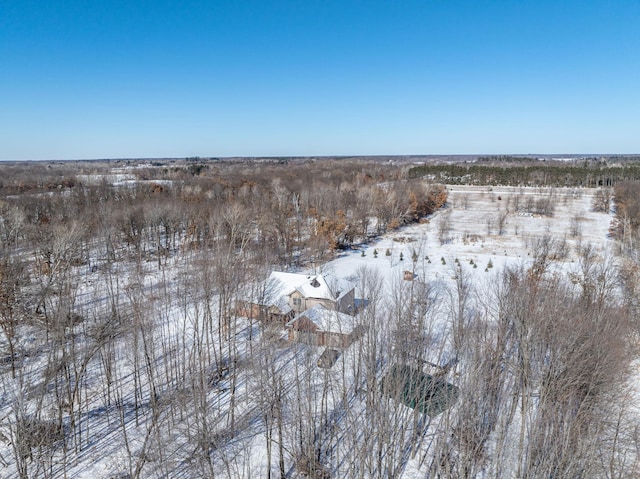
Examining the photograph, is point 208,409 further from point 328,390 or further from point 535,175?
point 535,175

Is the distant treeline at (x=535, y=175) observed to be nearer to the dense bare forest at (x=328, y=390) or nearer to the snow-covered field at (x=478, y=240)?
the snow-covered field at (x=478, y=240)

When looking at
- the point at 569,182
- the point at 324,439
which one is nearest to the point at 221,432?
the point at 324,439

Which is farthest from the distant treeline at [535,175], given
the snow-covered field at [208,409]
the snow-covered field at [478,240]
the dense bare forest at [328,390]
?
the dense bare forest at [328,390]

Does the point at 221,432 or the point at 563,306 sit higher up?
the point at 563,306

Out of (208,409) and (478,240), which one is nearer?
(208,409)

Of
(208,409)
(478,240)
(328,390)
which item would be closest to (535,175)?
(478,240)

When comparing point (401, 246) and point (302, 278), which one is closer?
point (302, 278)

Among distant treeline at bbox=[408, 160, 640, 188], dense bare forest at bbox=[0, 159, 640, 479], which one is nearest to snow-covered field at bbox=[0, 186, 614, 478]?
dense bare forest at bbox=[0, 159, 640, 479]

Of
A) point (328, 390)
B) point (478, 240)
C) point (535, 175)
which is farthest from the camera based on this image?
point (535, 175)

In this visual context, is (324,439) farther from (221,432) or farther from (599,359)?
(599,359)
